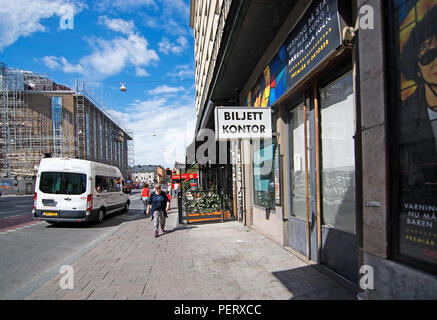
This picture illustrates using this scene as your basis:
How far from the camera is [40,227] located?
10.4 metres

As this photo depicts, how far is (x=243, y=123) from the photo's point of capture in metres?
6.29

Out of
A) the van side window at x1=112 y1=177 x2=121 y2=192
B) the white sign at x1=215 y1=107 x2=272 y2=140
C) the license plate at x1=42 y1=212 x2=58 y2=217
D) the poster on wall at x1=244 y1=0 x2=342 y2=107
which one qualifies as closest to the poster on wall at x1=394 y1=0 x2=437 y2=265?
the poster on wall at x1=244 y1=0 x2=342 y2=107

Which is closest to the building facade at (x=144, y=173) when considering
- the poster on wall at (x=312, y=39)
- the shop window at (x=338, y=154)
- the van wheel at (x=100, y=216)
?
the van wheel at (x=100, y=216)

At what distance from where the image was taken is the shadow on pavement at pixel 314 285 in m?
3.54

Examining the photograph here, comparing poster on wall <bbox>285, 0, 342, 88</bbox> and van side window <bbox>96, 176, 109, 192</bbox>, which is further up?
poster on wall <bbox>285, 0, 342, 88</bbox>

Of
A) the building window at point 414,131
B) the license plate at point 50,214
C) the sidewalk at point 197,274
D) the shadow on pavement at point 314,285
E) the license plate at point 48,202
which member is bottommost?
the sidewalk at point 197,274

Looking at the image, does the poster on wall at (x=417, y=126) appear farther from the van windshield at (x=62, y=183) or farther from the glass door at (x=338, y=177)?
the van windshield at (x=62, y=183)

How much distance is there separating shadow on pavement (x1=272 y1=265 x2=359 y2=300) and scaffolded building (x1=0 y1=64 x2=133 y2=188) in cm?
5062

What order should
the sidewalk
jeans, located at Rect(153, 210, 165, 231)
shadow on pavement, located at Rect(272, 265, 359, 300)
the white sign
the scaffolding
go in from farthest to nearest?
the scaffolding → jeans, located at Rect(153, 210, 165, 231) → the white sign → the sidewalk → shadow on pavement, located at Rect(272, 265, 359, 300)

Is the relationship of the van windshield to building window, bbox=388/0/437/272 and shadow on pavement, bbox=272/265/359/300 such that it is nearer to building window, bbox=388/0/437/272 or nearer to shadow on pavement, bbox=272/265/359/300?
shadow on pavement, bbox=272/265/359/300

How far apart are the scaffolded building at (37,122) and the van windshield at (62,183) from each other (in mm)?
41617

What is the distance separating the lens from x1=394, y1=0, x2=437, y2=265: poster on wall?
8.14 feet
